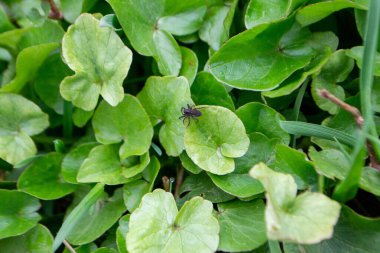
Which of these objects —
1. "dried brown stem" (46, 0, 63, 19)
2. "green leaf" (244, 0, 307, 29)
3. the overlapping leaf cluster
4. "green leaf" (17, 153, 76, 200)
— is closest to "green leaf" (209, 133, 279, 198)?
the overlapping leaf cluster

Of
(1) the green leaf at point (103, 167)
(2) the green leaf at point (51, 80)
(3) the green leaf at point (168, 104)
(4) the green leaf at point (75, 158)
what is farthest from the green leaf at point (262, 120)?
(2) the green leaf at point (51, 80)

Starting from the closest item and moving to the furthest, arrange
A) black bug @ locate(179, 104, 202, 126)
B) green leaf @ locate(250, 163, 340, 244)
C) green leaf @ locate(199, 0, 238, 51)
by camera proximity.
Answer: green leaf @ locate(250, 163, 340, 244) → black bug @ locate(179, 104, 202, 126) → green leaf @ locate(199, 0, 238, 51)

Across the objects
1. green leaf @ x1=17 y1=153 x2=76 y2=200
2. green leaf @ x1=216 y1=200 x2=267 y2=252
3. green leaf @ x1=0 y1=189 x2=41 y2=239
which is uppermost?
green leaf @ x1=216 y1=200 x2=267 y2=252

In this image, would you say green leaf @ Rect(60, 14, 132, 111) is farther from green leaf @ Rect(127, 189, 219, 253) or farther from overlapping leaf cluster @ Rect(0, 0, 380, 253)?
green leaf @ Rect(127, 189, 219, 253)

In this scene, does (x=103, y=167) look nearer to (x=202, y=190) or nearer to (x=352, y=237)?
Answer: (x=202, y=190)

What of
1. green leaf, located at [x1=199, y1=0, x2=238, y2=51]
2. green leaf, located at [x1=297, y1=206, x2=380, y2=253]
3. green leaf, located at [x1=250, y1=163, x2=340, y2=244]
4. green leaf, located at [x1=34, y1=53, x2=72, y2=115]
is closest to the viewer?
green leaf, located at [x1=250, y1=163, x2=340, y2=244]

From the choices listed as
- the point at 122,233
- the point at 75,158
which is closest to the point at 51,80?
the point at 75,158
